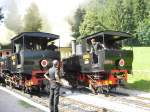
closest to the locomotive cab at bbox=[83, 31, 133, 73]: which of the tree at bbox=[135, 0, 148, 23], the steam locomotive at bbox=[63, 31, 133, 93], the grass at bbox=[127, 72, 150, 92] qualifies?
the steam locomotive at bbox=[63, 31, 133, 93]

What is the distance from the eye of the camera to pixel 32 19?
3916 cm

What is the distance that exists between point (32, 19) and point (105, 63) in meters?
19.9

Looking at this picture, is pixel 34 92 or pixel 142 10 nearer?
pixel 34 92

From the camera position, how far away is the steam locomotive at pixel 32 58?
2045 centimetres

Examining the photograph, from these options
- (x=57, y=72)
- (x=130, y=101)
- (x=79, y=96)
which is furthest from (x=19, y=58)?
(x=57, y=72)

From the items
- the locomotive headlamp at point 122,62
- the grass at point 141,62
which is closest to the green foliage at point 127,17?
the grass at point 141,62

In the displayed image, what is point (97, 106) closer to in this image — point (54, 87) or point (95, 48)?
point (54, 87)

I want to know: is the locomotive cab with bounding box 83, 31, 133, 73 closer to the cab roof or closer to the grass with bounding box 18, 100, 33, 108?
the cab roof

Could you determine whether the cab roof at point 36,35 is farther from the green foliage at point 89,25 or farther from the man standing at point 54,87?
the green foliage at point 89,25

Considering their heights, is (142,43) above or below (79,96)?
above

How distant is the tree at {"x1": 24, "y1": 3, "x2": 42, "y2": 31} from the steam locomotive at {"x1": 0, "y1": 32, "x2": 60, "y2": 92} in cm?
1565

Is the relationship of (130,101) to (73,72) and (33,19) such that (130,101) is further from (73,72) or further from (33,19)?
(33,19)

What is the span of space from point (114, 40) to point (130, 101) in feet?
15.8

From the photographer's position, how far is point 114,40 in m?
22.2
